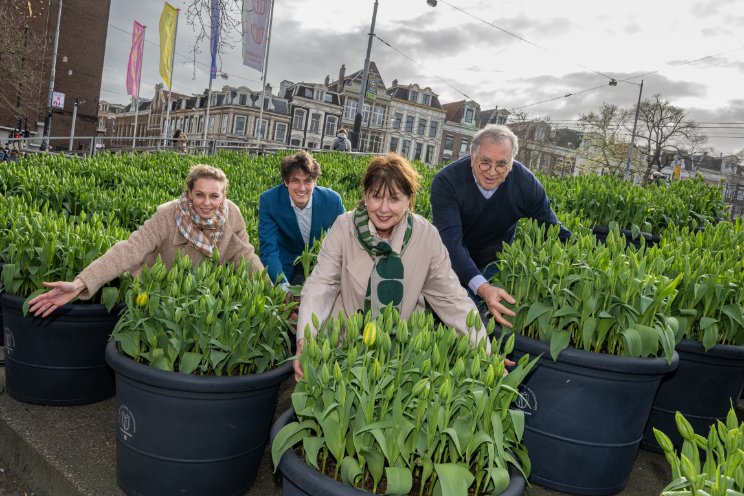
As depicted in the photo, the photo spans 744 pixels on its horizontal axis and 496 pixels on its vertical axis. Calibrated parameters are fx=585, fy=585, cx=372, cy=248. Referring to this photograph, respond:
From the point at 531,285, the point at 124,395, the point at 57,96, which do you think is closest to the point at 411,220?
the point at 531,285

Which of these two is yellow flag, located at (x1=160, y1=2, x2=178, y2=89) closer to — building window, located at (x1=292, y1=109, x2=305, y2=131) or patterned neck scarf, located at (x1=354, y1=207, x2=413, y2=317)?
patterned neck scarf, located at (x1=354, y1=207, x2=413, y2=317)

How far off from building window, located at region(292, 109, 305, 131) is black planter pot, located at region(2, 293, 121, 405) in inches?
2441

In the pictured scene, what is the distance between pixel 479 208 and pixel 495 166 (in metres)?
0.34

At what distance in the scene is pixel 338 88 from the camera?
223 feet

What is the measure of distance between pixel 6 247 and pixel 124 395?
181cm

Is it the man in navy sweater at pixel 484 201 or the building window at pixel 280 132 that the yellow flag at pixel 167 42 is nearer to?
the man in navy sweater at pixel 484 201

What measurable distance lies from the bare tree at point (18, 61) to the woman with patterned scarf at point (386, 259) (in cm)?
2481

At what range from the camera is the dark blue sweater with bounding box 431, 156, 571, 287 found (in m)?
3.54

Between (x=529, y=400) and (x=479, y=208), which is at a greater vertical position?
(x=479, y=208)

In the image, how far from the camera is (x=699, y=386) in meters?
2.97

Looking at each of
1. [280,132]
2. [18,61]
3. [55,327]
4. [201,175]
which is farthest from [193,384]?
[280,132]

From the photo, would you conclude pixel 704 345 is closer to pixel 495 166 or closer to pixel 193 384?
pixel 495 166

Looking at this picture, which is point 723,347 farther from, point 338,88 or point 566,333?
point 338,88

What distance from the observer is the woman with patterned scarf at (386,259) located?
8.81 feet
